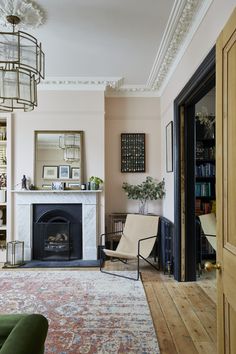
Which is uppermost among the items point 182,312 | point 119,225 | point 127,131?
point 127,131

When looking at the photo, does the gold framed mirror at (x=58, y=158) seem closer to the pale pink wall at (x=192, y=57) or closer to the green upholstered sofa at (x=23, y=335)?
the pale pink wall at (x=192, y=57)

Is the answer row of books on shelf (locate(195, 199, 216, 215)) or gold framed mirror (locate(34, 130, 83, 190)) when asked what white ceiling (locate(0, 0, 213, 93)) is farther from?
row of books on shelf (locate(195, 199, 216, 215))

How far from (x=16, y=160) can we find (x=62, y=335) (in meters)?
3.35

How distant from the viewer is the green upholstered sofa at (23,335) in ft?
3.98

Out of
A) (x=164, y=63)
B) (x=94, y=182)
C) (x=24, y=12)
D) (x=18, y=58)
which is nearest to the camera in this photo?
(x=18, y=58)

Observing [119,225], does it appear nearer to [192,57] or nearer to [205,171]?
[205,171]

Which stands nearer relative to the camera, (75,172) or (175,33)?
(175,33)

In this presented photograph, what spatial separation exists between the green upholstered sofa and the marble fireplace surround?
353 cm

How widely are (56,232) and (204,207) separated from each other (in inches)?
101

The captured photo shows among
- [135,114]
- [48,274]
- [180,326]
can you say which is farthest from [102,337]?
[135,114]

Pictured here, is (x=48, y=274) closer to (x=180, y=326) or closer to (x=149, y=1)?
(x=180, y=326)

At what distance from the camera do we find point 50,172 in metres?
5.28

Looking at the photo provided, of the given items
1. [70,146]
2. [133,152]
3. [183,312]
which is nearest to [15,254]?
[70,146]

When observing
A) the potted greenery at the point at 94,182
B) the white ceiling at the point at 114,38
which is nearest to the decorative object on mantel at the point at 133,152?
the potted greenery at the point at 94,182
